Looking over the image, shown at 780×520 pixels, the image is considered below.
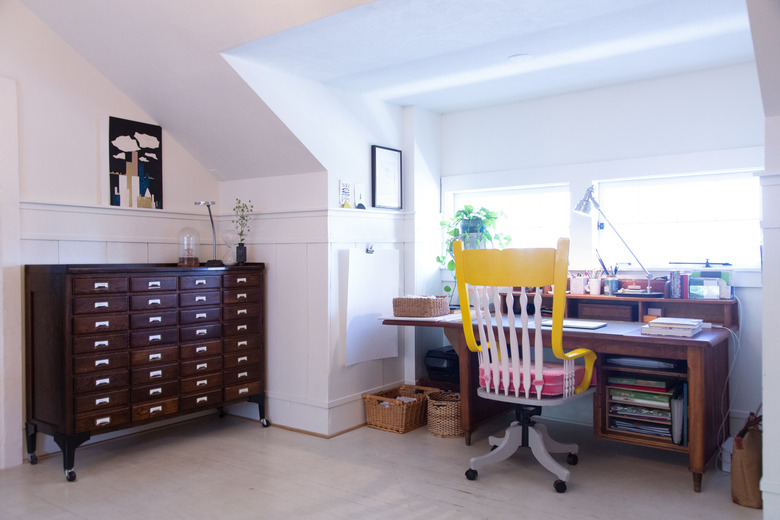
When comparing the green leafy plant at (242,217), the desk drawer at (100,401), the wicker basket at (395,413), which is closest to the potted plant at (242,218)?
the green leafy plant at (242,217)

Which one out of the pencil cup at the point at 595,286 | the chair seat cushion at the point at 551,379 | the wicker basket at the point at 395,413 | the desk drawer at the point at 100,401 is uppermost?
the pencil cup at the point at 595,286

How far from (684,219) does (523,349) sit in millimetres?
1714

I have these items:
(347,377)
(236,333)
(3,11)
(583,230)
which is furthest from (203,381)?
(583,230)

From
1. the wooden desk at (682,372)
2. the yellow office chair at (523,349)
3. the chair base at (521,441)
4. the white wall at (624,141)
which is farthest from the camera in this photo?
the white wall at (624,141)

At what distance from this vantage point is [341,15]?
2.88m

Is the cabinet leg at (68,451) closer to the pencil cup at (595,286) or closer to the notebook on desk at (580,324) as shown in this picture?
the notebook on desk at (580,324)

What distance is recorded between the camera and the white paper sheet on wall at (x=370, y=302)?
4117 millimetres

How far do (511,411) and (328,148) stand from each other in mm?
2167

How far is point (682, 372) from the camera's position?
315 cm

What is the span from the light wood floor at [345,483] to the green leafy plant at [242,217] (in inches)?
53.4

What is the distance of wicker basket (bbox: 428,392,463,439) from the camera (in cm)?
388

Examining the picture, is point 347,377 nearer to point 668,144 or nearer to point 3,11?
point 668,144

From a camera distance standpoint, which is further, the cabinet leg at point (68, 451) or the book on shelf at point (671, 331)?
the cabinet leg at point (68, 451)

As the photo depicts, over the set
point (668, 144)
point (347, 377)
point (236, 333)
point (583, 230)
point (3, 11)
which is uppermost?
point (3, 11)
